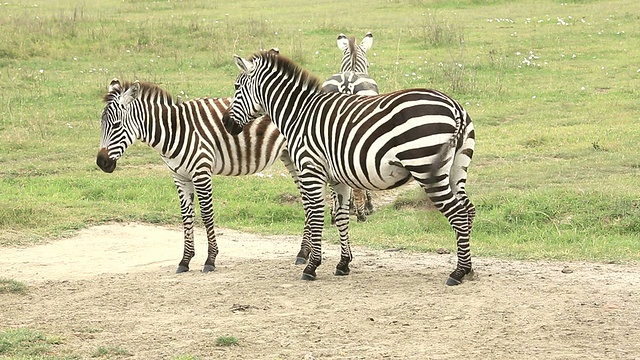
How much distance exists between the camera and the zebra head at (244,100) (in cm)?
833

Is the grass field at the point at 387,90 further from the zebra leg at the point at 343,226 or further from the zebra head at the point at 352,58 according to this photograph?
the zebra head at the point at 352,58

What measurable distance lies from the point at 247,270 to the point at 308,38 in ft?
47.5

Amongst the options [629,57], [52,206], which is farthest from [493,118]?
[52,206]

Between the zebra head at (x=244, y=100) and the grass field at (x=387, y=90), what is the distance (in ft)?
5.88

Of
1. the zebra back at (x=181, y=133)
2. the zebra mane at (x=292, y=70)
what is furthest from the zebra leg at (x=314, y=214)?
the zebra back at (x=181, y=133)

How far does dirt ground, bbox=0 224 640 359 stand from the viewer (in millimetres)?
5930

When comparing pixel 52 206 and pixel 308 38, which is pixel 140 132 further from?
pixel 308 38

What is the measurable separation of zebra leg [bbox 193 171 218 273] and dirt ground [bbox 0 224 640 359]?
0.40 feet

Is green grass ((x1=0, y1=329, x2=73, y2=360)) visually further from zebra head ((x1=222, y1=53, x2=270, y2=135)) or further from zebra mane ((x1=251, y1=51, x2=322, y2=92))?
zebra mane ((x1=251, y1=51, x2=322, y2=92))

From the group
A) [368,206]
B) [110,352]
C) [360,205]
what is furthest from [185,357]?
[368,206]

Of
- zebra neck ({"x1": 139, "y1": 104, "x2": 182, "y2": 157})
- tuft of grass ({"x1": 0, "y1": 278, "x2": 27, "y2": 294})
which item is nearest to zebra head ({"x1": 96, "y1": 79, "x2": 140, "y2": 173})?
zebra neck ({"x1": 139, "y1": 104, "x2": 182, "y2": 157})

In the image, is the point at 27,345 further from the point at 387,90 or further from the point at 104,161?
the point at 387,90

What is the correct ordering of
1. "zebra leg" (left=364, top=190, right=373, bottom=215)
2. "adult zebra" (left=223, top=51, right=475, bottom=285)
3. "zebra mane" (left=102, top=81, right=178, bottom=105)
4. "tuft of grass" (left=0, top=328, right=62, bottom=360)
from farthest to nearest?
"zebra leg" (left=364, top=190, right=373, bottom=215) → "zebra mane" (left=102, top=81, right=178, bottom=105) → "adult zebra" (left=223, top=51, right=475, bottom=285) → "tuft of grass" (left=0, top=328, right=62, bottom=360)

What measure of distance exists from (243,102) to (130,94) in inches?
39.8
